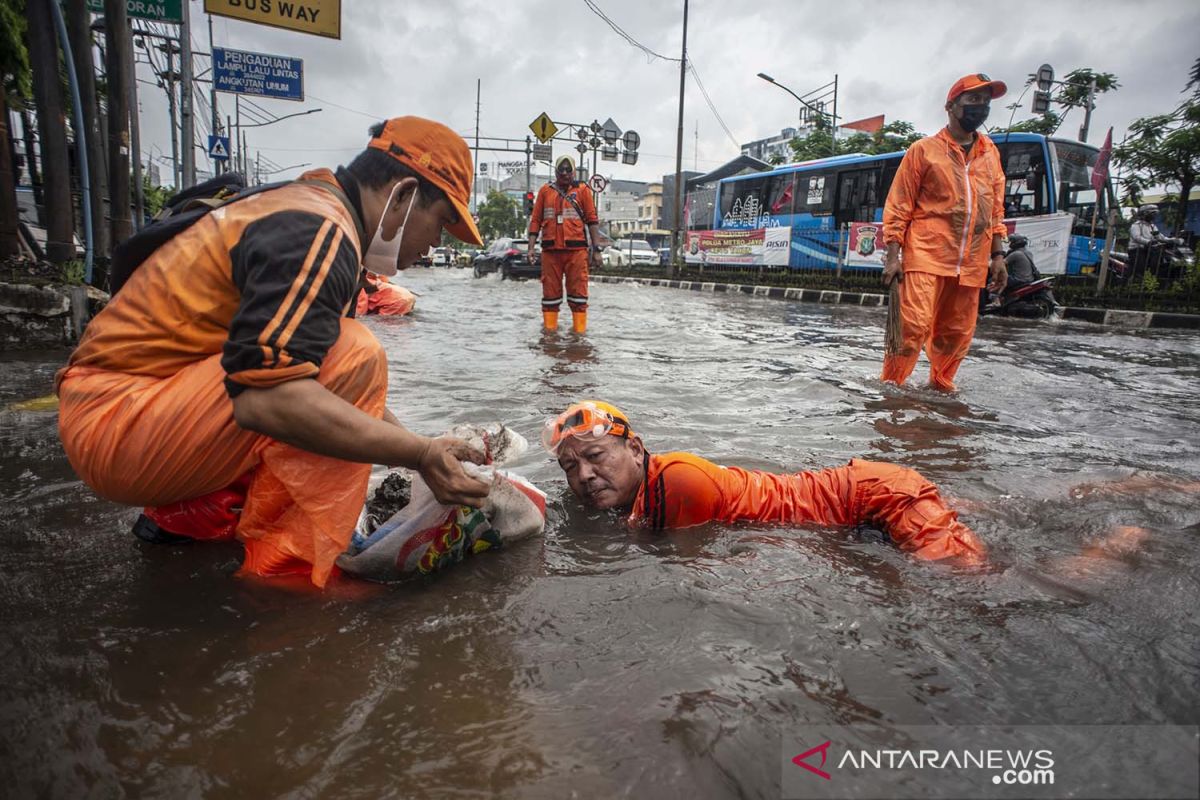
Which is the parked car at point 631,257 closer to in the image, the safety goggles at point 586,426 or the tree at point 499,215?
the safety goggles at point 586,426

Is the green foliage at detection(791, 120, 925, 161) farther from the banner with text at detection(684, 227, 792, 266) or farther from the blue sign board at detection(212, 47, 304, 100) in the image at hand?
the blue sign board at detection(212, 47, 304, 100)

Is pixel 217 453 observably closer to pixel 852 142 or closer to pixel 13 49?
pixel 13 49

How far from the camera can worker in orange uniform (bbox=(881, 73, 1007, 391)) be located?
4.46m

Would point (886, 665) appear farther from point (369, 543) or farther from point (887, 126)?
point (887, 126)

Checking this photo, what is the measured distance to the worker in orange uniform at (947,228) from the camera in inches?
175

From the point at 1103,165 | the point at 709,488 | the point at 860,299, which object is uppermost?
the point at 1103,165

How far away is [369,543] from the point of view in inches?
75.7

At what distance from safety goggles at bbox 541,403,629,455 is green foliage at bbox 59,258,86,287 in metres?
5.26

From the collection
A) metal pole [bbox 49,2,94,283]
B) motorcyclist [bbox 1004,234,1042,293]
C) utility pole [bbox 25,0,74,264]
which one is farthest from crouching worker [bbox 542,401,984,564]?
motorcyclist [bbox 1004,234,1042,293]

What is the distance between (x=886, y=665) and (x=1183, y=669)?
0.62 meters

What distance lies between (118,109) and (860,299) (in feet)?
40.8

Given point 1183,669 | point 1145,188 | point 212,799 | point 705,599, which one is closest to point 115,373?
point 212,799

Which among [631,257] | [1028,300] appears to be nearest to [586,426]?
[1028,300]

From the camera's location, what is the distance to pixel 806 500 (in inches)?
102
